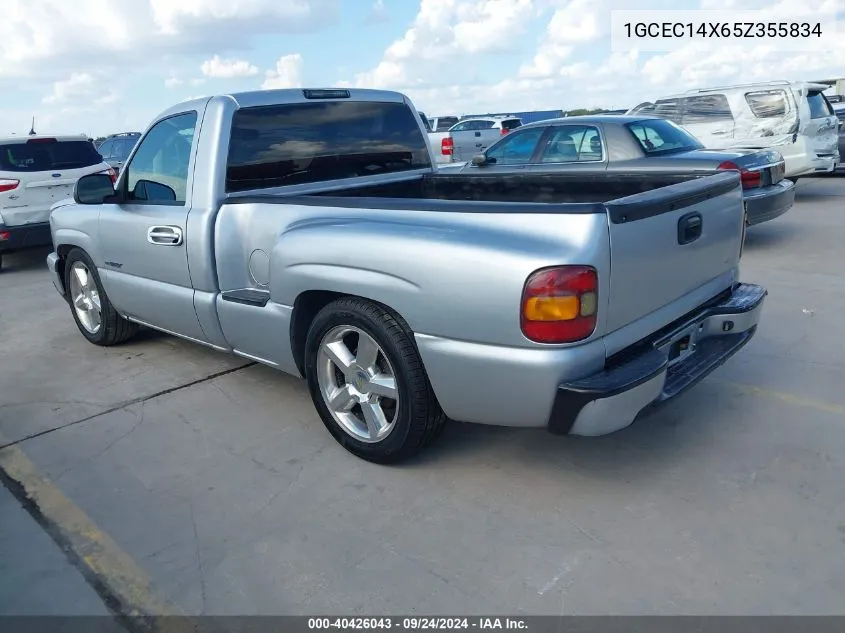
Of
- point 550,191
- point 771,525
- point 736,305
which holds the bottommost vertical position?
point 771,525

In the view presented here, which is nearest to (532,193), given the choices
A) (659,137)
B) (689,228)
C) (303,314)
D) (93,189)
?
(689,228)

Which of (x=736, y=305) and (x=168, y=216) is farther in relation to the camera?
(x=168, y=216)

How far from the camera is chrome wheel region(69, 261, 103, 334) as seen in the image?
210 inches

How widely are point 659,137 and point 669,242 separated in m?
5.01

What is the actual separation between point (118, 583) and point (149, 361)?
8.74 ft

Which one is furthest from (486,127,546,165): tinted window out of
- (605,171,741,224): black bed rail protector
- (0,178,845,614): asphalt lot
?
(605,171,741,224): black bed rail protector

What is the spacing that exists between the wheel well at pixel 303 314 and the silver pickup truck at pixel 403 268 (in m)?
0.01

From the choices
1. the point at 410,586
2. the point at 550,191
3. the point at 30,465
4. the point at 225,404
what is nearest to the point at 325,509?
the point at 410,586

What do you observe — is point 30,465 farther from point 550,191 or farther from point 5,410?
point 550,191

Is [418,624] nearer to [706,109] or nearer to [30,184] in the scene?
[30,184]

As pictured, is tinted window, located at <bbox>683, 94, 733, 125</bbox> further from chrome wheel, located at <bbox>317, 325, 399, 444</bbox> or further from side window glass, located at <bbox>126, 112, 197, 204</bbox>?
chrome wheel, located at <bbox>317, 325, 399, 444</bbox>

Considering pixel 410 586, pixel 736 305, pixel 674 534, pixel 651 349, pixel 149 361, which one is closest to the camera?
pixel 410 586

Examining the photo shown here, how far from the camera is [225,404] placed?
4.21m

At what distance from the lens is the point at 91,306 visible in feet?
17.7
